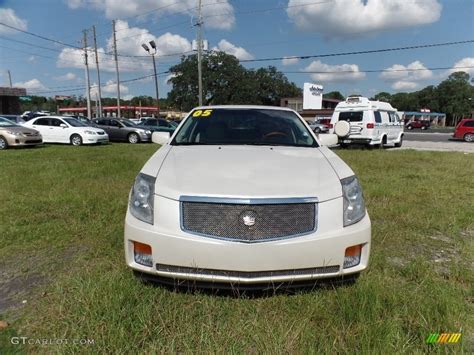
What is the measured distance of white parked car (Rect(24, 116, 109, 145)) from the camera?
1558 centimetres

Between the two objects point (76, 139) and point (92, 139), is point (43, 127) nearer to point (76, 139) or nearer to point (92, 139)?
point (76, 139)

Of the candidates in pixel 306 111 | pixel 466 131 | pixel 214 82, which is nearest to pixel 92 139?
pixel 466 131

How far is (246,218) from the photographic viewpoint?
6.91 ft

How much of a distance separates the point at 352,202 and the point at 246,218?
0.82 m

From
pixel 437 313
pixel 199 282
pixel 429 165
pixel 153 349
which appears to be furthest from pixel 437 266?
pixel 429 165

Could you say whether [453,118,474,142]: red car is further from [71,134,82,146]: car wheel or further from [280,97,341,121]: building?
[280,97,341,121]: building

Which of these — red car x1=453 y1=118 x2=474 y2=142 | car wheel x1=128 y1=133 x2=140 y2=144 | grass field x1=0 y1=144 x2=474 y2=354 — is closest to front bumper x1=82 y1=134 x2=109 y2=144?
car wheel x1=128 y1=133 x2=140 y2=144

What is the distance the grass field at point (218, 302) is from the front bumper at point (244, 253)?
28 centimetres

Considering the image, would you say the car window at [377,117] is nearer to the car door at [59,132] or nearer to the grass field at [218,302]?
the grass field at [218,302]

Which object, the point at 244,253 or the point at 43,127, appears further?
the point at 43,127

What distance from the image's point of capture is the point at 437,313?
2.27 metres

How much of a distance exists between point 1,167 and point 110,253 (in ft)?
23.7

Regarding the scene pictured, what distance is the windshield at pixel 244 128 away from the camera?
11.2 feet

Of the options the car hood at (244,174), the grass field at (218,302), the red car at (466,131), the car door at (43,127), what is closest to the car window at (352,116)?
the grass field at (218,302)
